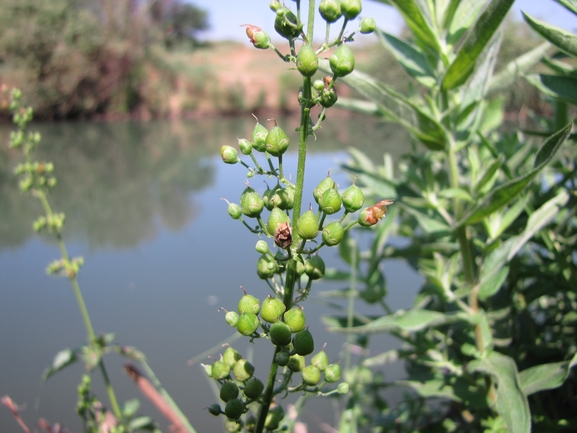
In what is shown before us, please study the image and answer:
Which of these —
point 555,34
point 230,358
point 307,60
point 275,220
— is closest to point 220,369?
point 230,358

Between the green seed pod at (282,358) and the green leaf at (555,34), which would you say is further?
the green leaf at (555,34)

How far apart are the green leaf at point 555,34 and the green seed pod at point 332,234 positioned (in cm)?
31

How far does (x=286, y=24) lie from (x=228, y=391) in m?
0.27

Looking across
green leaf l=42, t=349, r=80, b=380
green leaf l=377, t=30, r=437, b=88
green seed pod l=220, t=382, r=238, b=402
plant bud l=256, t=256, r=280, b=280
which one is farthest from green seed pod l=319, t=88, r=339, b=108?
green leaf l=42, t=349, r=80, b=380

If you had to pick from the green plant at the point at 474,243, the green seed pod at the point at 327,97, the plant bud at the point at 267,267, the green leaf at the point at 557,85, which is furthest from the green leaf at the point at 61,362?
the green leaf at the point at 557,85

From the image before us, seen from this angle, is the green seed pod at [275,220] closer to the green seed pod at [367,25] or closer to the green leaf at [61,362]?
the green seed pod at [367,25]

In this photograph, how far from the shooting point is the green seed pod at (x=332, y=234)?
34 cm

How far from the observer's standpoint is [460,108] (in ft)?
1.94

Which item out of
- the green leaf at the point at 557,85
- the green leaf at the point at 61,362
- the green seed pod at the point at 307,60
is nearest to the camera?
the green seed pod at the point at 307,60

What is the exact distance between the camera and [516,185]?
45 centimetres

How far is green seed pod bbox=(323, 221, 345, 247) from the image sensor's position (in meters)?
0.34

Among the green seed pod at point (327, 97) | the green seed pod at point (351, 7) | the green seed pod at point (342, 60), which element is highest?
the green seed pod at point (351, 7)

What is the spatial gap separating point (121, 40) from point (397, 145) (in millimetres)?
5496

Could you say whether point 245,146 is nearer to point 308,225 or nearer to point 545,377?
point 308,225
